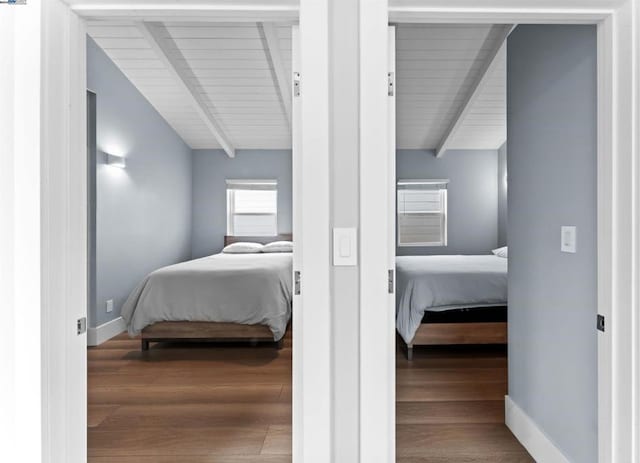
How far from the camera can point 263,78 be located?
449cm

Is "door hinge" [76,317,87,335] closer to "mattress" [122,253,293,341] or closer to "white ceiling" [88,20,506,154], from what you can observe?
"mattress" [122,253,293,341]

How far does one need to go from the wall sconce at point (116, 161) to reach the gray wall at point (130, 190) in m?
0.05

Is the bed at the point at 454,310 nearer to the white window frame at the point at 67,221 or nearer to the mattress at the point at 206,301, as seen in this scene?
the mattress at the point at 206,301

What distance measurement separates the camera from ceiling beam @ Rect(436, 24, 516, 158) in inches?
143

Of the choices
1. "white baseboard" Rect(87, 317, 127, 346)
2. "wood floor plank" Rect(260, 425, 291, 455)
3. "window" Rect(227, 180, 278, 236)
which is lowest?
"wood floor plank" Rect(260, 425, 291, 455)

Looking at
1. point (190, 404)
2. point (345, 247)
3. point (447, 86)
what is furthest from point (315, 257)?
point (447, 86)

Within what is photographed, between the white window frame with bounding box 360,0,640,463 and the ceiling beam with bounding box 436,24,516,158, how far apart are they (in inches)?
68.2

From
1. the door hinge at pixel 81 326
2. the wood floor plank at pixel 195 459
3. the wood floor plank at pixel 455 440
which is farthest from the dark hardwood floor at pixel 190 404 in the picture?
the door hinge at pixel 81 326

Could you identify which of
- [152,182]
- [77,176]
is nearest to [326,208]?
[77,176]

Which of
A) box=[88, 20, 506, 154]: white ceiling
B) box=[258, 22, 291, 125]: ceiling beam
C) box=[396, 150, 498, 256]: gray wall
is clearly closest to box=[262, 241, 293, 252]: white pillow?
box=[88, 20, 506, 154]: white ceiling

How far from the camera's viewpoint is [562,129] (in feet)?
5.81

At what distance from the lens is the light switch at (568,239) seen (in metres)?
1.68

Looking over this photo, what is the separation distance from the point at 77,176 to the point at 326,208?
32.9 inches

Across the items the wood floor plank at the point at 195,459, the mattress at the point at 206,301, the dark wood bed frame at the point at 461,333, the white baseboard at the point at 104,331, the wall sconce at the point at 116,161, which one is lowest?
the wood floor plank at the point at 195,459
